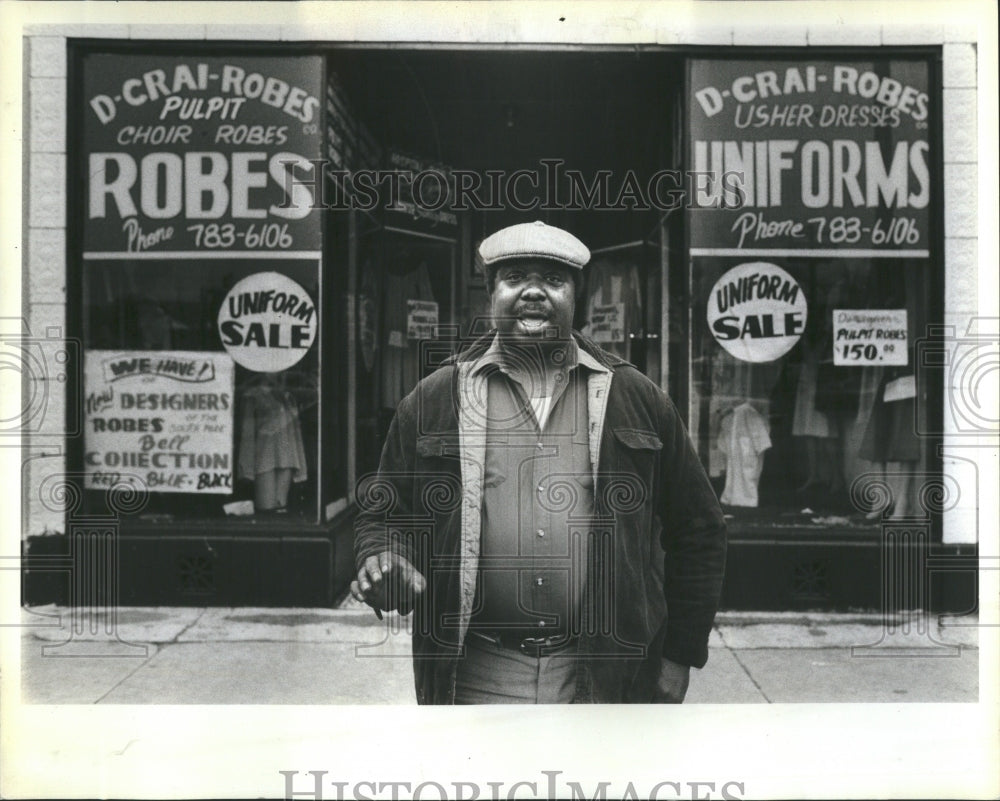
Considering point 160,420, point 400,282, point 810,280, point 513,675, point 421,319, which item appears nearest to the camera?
point 513,675

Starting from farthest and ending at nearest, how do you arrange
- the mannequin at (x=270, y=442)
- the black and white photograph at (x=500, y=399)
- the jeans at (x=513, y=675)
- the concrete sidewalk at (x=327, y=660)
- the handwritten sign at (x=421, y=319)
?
the mannequin at (x=270, y=442), the handwritten sign at (x=421, y=319), the concrete sidewalk at (x=327, y=660), the black and white photograph at (x=500, y=399), the jeans at (x=513, y=675)

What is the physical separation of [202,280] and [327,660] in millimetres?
2466

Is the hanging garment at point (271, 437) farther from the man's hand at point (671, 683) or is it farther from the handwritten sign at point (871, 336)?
the handwritten sign at point (871, 336)

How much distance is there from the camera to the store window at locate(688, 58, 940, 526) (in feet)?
19.0

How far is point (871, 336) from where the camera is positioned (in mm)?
6016

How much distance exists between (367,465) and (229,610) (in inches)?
60.9

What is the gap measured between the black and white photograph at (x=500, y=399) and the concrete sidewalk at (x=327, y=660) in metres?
0.02

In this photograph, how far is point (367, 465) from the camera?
16.1 ft

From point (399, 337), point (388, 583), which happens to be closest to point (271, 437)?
point (399, 337)

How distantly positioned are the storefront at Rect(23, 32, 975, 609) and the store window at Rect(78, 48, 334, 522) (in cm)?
1

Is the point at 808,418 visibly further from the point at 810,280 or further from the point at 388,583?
the point at 388,583

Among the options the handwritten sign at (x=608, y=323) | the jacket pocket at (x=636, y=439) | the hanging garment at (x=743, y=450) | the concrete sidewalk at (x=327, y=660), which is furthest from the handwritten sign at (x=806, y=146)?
the concrete sidewalk at (x=327, y=660)

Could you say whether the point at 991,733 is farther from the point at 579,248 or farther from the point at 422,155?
the point at 422,155

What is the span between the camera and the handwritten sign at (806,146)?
579cm
